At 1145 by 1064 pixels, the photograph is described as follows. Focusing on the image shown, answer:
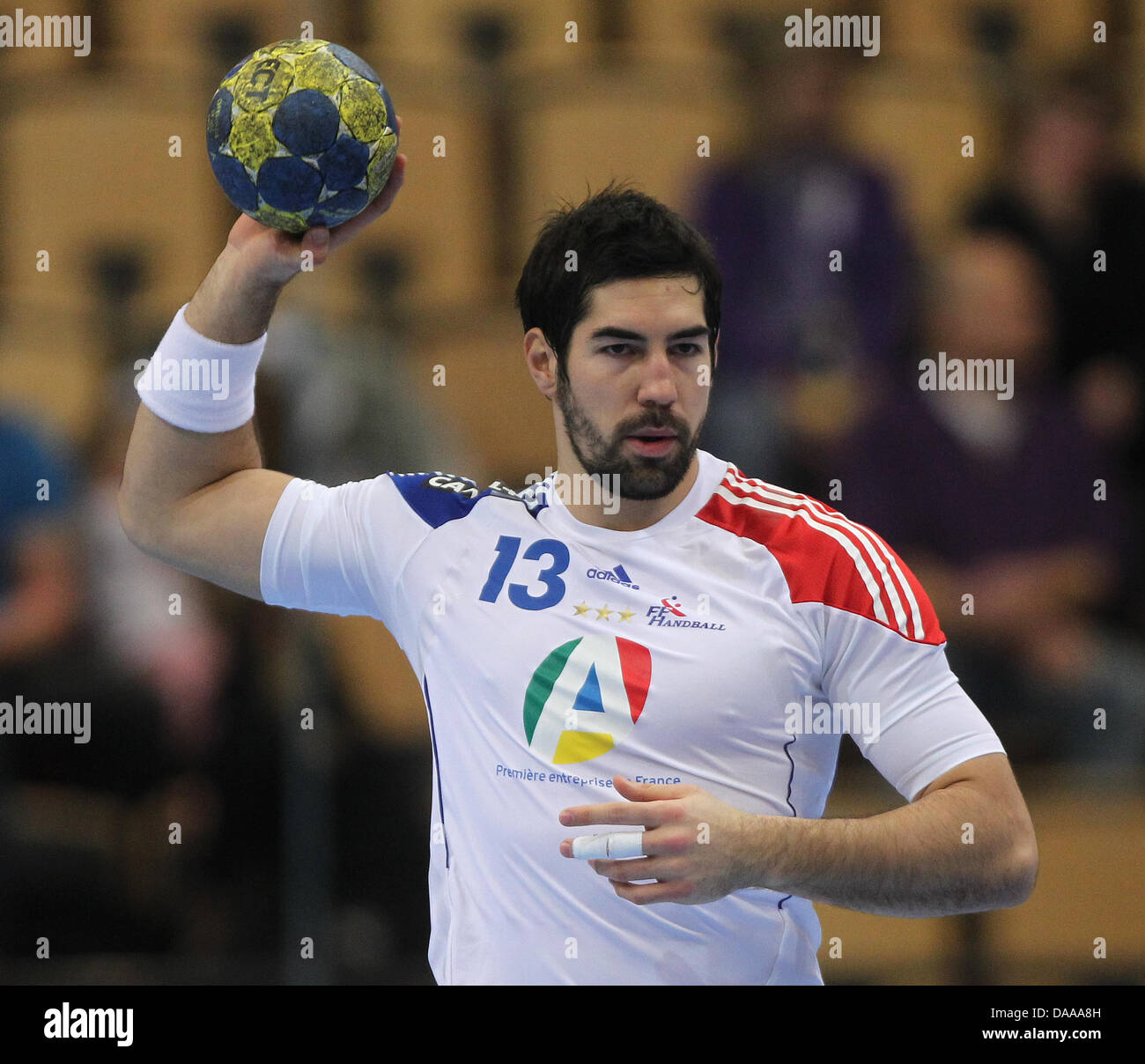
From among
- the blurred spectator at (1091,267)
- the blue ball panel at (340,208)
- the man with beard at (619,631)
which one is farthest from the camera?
the blurred spectator at (1091,267)

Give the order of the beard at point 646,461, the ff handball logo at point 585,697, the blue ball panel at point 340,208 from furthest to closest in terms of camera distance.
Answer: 1. the blue ball panel at point 340,208
2. the beard at point 646,461
3. the ff handball logo at point 585,697

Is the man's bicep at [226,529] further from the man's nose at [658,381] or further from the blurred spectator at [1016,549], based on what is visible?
the blurred spectator at [1016,549]

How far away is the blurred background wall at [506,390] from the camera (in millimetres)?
5645

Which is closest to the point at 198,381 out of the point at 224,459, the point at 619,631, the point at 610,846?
the point at 224,459

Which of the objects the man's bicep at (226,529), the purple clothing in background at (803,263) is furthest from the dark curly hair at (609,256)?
the purple clothing in background at (803,263)

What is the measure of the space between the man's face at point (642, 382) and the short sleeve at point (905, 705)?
1.66 feet

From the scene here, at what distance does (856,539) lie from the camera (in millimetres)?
3195

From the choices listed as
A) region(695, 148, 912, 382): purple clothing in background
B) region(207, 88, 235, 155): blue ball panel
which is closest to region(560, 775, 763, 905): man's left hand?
region(207, 88, 235, 155): blue ball panel

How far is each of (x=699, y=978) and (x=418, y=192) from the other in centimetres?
484

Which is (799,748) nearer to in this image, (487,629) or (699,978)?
(699,978)

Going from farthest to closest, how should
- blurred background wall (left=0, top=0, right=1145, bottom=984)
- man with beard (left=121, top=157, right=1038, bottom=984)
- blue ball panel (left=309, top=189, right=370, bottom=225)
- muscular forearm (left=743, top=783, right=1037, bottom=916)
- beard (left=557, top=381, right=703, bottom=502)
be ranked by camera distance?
1. blurred background wall (left=0, top=0, right=1145, bottom=984)
2. blue ball panel (left=309, top=189, right=370, bottom=225)
3. beard (left=557, top=381, right=703, bottom=502)
4. man with beard (left=121, top=157, right=1038, bottom=984)
5. muscular forearm (left=743, top=783, right=1037, bottom=916)

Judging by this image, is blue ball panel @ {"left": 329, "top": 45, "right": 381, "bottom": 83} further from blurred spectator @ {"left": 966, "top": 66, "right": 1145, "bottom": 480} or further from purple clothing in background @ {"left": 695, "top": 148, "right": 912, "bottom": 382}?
blurred spectator @ {"left": 966, "top": 66, "right": 1145, "bottom": 480}

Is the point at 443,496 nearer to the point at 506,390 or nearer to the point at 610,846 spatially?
the point at 610,846

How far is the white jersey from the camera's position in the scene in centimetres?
303
